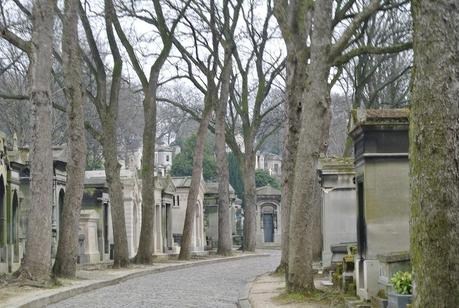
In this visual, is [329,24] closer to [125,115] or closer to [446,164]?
[446,164]

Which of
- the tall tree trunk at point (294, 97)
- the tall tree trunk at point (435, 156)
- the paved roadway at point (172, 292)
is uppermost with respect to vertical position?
the tall tree trunk at point (294, 97)

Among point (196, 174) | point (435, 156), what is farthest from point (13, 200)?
point (435, 156)

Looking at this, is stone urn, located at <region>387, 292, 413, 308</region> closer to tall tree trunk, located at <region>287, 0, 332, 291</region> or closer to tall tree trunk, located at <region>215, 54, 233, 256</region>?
tall tree trunk, located at <region>287, 0, 332, 291</region>

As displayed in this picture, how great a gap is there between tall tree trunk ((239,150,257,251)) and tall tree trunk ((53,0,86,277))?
17579 mm

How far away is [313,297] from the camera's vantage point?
43.4 ft

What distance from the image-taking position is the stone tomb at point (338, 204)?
1950cm

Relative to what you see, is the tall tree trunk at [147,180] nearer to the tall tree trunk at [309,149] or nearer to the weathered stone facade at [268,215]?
the tall tree trunk at [309,149]

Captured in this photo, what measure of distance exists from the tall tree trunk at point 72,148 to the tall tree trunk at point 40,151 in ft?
5.82

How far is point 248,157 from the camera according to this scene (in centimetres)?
3700

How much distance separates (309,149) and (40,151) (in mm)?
6097

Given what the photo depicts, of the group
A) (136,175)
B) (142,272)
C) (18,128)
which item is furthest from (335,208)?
(18,128)

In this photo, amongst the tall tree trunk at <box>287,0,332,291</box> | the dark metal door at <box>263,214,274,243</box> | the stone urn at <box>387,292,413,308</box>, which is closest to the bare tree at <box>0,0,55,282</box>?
the tall tree trunk at <box>287,0,332,291</box>

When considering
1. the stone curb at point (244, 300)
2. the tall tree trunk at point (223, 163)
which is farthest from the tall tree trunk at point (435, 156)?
the tall tree trunk at point (223, 163)

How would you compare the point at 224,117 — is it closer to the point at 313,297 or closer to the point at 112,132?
the point at 112,132
